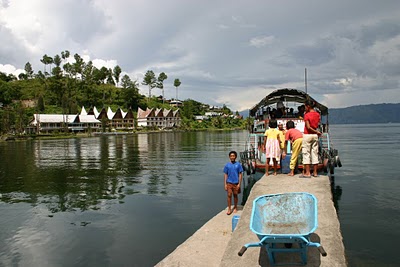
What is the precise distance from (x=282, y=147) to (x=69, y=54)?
139764 millimetres

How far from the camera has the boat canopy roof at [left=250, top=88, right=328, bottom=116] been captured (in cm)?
1923

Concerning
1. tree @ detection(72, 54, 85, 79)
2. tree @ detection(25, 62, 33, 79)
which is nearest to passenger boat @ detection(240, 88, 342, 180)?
tree @ detection(72, 54, 85, 79)

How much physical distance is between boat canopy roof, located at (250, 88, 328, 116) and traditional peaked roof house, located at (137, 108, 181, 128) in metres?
109

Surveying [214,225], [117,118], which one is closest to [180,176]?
[214,225]

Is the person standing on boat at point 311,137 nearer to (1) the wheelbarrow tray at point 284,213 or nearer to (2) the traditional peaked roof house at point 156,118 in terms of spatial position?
(1) the wheelbarrow tray at point 284,213

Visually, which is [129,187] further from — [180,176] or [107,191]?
[180,176]

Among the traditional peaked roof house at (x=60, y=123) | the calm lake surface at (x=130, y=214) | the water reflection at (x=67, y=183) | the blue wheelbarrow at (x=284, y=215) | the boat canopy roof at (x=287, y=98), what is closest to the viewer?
the blue wheelbarrow at (x=284, y=215)

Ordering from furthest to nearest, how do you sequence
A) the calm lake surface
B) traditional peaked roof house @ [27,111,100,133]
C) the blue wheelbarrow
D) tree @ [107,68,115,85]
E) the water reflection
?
tree @ [107,68,115,85] < traditional peaked roof house @ [27,111,100,133] < the water reflection < the calm lake surface < the blue wheelbarrow

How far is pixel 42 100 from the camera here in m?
114

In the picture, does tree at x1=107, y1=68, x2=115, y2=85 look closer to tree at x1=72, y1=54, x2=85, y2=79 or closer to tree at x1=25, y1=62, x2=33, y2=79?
tree at x1=72, y1=54, x2=85, y2=79

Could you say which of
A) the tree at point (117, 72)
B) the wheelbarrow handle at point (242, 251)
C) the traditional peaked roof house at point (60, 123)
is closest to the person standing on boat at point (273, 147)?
the wheelbarrow handle at point (242, 251)

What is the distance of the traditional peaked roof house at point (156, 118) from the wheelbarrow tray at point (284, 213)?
401ft

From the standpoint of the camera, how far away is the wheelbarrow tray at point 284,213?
21.6 ft

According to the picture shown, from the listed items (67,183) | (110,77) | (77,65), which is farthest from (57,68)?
(67,183)
